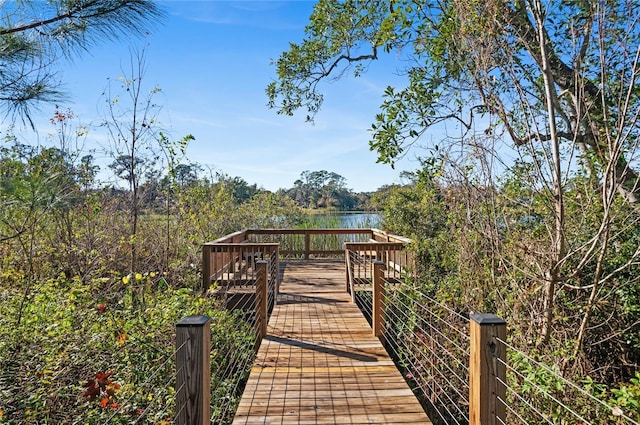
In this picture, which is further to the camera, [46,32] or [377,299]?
[377,299]

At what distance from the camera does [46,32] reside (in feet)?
9.11

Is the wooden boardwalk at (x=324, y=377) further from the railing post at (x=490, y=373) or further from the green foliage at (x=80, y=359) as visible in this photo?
the railing post at (x=490, y=373)

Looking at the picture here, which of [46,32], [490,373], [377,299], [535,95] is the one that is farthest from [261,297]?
[535,95]

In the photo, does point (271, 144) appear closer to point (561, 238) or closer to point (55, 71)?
point (55, 71)

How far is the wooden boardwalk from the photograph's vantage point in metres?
2.57

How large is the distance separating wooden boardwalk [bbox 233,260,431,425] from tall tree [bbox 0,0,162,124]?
292 centimetres

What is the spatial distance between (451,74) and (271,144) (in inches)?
468

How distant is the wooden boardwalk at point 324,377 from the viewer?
2.57 m

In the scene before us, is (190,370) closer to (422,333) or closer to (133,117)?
(422,333)

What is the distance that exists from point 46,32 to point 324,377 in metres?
3.47

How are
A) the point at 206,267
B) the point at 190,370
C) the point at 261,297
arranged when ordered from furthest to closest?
the point at 206,267
the point at 261,297
the point at 190,370

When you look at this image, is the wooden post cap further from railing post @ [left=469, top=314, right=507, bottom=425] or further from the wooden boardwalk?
railing post @ [left=469, top=314, right=507, bottom=425]

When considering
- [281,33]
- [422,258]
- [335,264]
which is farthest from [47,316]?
[335,264]

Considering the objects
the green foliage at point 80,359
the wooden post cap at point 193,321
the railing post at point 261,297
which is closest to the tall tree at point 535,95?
the railing post at point 261,297
